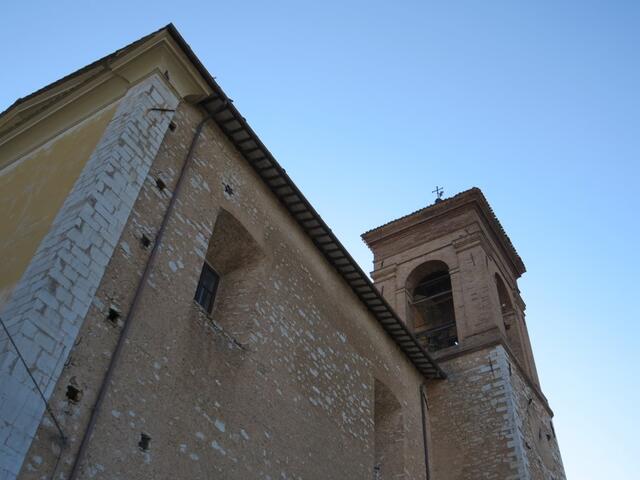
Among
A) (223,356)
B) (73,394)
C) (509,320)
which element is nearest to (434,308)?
(509,320)

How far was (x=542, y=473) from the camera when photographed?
41.9ft

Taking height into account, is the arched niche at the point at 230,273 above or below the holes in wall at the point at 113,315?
above

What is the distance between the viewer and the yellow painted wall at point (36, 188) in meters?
5.96

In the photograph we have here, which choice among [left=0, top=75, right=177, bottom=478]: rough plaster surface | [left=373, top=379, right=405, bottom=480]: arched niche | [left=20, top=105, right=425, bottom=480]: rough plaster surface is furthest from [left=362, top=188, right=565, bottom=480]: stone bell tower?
[left=0, top=75, right=177, bottom=478]: rough plaster surface

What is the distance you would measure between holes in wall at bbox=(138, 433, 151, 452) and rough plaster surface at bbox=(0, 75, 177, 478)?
0.97 meters

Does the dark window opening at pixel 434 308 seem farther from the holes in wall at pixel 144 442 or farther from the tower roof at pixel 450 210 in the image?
the holes in wall at pixel 144 442

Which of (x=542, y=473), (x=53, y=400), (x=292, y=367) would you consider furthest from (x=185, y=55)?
(x=542, y=473)

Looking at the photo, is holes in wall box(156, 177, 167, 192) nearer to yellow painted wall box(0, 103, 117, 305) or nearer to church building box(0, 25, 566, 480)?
church building box(0, 25, 566, 480)

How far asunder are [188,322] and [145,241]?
985 millimetres

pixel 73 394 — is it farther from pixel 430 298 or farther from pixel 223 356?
pixel 430 298

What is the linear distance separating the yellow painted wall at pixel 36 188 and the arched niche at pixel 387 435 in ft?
21.0

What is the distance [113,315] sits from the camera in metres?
5.71

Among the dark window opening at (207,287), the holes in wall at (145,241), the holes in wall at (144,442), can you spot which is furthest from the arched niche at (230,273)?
the holes in wall at (144,442)

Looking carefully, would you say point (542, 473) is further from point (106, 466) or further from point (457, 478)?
point (106, 466)
